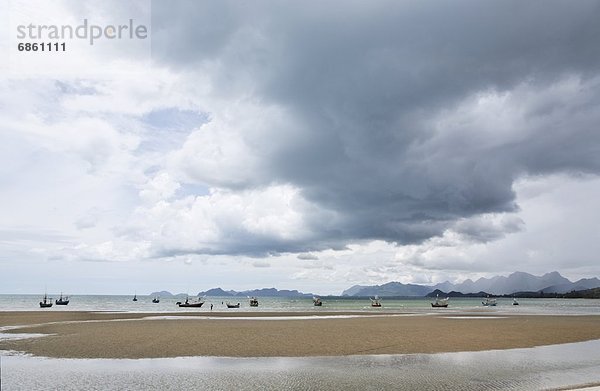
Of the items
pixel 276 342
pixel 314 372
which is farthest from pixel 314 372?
pixel 276 342

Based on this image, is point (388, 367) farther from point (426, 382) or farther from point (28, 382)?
point (28, 382)

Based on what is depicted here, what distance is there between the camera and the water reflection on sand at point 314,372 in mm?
18578

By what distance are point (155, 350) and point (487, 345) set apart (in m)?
23.0

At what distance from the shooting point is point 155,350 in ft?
94.1

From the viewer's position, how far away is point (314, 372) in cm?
2148

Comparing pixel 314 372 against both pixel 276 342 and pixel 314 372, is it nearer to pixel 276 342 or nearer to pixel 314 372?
pixel 314 372

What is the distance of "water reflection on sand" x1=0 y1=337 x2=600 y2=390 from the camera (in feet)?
61.0

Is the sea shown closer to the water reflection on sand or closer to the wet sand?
the water reflection on sand

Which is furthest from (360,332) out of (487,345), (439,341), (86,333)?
(86,333)

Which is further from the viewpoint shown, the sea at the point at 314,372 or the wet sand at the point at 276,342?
the wet sand at the point at 276,342

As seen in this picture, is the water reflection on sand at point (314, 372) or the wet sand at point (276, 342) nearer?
the water reflection on sand at point (314, 372)

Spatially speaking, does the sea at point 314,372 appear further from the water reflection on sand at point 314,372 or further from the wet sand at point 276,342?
the wet sand at point 276,342

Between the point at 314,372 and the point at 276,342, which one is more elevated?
the point at 314,372

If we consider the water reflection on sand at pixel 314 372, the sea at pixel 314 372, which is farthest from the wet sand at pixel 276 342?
the water reflection on sand at pixel 314 372
